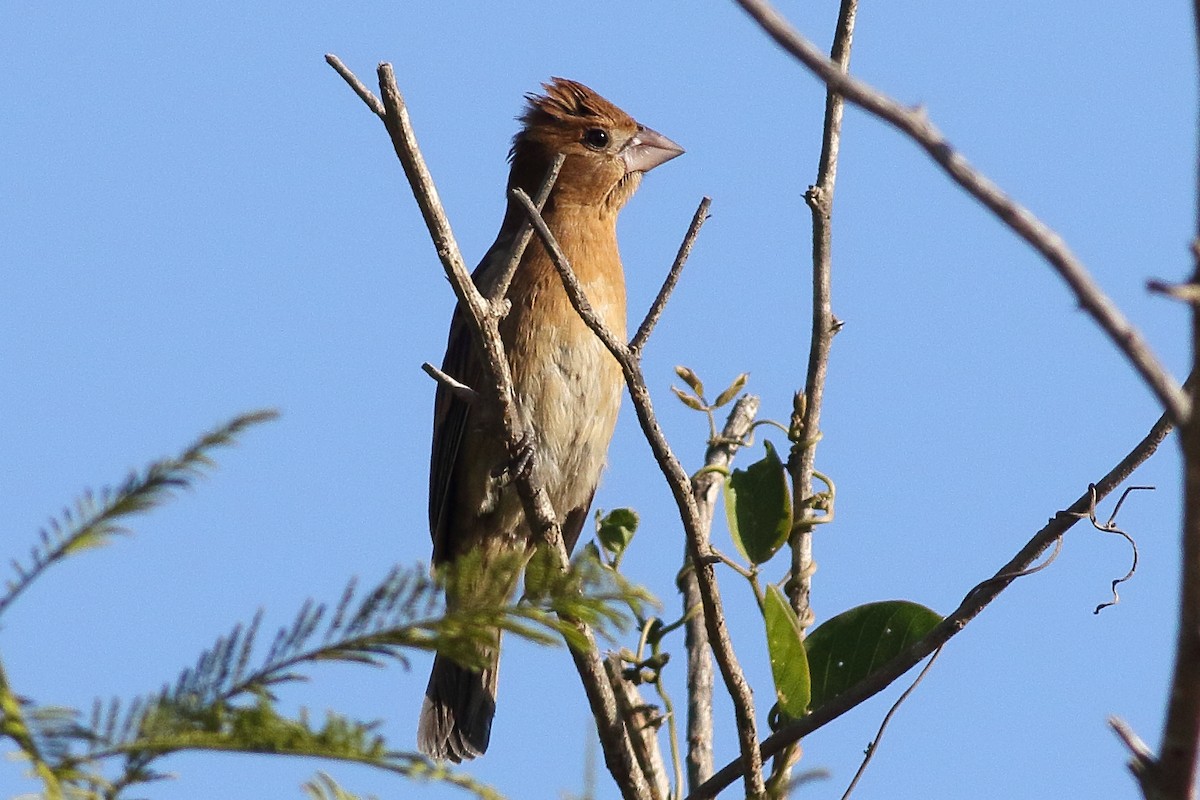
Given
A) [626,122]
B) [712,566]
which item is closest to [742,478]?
[712,566]

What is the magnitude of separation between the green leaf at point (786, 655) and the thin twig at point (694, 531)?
92 millimetres

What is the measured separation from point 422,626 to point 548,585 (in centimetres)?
14

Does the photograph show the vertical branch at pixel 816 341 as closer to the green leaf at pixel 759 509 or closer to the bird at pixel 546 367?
the green leaf at pixel 759 509

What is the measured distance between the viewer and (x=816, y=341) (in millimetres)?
3424

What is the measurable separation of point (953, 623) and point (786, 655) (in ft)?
1.14

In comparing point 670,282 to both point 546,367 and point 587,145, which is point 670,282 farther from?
point 587,145

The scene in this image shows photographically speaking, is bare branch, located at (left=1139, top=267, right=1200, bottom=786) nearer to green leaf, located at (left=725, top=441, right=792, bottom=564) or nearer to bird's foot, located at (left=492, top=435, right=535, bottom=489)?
green leaf, located at (left=725, top=441, right=792, bottom=564)

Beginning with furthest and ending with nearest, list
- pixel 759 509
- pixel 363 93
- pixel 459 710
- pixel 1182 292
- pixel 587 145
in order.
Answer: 1. pixel 587 145
2. pixel 459 710
3. pixel 759 509
4. pixel 363 93
5. pixel 1182 292

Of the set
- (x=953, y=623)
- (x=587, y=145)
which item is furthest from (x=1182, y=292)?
(x=587, y=145)

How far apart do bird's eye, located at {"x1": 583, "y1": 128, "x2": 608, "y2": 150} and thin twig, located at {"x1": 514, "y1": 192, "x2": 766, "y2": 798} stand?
288 centimetres

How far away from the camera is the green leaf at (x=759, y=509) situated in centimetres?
326

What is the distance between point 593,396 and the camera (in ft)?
16.4

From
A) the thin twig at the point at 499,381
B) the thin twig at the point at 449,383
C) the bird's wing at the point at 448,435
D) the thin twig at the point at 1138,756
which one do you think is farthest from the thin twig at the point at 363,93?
the bird's wing at the point at 448,435

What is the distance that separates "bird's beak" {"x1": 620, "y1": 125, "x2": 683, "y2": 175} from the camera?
568 cm
